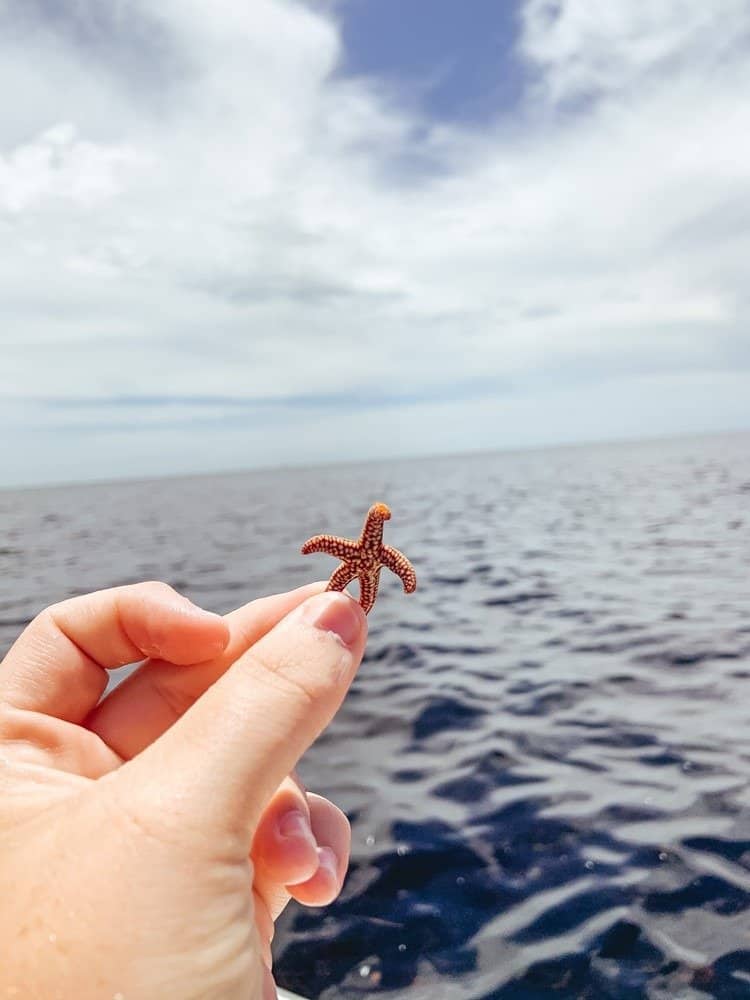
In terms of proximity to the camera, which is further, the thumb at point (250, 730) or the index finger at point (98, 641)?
the index finger at point (98, 641)

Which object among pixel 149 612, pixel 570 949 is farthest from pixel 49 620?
pixel 570 949

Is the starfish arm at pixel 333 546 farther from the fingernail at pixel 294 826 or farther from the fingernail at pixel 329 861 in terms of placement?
the fingernail at pixel 329 861

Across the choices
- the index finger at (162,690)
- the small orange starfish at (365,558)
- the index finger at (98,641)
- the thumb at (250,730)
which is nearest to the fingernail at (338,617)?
the thumb at (250,730)

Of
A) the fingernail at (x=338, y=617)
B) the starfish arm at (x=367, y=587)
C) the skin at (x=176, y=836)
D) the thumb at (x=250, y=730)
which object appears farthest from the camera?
the starfish arm at (x=367, y=587)

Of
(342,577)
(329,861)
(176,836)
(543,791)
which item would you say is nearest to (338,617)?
(342,577)

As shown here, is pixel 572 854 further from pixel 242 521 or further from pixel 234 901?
pixel 242 521

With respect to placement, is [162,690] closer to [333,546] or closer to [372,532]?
[333,546]

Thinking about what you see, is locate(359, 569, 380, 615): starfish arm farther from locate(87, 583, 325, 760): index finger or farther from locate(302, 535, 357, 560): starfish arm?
locate(87, 583, 325, 760): index finger
